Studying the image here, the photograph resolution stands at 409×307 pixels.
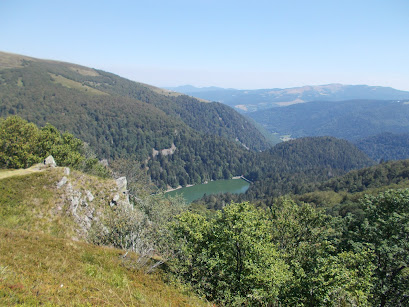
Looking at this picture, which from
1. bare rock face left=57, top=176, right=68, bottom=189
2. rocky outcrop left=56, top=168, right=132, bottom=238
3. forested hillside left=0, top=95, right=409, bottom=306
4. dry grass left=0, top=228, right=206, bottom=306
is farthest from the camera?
bare rock face left=57, top=176, right=68, bottom=189

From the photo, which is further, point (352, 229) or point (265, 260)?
point (352, 229)

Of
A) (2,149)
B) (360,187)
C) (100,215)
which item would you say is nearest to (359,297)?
(100,215)

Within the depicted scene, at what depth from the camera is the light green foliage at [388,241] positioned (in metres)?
19.9

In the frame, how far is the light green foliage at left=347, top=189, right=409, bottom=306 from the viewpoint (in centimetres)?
1986

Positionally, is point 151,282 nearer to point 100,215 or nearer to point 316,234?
point 316,234

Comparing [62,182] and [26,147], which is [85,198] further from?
[26,147]

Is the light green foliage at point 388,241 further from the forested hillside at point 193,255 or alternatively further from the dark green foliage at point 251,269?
the dark green foliage at point 251,269

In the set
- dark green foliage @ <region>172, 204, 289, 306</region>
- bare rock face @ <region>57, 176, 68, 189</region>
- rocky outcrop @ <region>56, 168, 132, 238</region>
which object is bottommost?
rocky outcrop @ <region>56, 168, 132, 238</region>

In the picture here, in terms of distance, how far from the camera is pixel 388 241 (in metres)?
21.8

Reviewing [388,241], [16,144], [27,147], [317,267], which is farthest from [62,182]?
[388,241]

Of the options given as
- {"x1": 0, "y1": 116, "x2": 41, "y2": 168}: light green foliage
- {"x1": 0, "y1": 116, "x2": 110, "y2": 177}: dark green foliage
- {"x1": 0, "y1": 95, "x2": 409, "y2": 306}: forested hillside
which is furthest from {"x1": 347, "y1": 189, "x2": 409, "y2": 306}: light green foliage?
{"x1": 0, "y1": 116, "x2": 41, "y2": 168}: light green foliage

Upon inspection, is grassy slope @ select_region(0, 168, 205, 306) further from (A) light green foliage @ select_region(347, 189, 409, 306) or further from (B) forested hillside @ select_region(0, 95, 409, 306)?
(A) light green foliage @ select_region(347, 189, 409, 306)

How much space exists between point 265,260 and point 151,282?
8412 millimetres

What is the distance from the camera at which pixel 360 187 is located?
6353 inches
